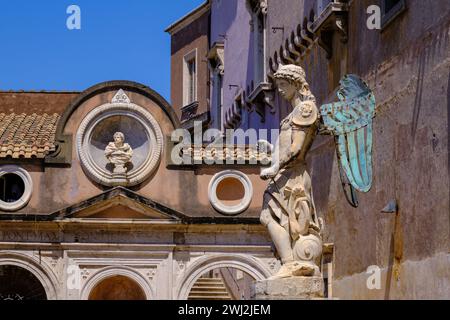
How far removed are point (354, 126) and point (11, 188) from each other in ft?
34.5

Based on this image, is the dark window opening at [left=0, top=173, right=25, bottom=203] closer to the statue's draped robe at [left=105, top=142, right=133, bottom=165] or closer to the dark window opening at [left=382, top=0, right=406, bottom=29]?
the statue's draped robe at [left=105, top=142, right=133, bottom=165]

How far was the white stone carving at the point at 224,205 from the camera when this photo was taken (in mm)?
26016

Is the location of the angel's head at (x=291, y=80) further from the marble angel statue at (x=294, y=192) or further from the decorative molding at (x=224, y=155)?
the decorative molding at (x=224, y=155)

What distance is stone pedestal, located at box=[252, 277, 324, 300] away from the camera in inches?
531

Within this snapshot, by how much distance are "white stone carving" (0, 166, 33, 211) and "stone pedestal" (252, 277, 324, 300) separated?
42.1ft

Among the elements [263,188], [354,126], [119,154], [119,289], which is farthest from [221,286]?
[354,126]

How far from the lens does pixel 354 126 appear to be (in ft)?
57.5

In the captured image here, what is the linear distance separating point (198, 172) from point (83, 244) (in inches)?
115

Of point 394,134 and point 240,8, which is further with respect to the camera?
point 240,8

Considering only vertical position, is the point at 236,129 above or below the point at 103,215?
above

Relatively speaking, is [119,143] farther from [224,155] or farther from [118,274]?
[118,274]

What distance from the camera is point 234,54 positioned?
3581cm

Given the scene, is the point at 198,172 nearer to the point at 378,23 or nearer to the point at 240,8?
the point at 378,23

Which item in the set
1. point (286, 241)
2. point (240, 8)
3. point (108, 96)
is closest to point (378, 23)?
point (286, 241)
